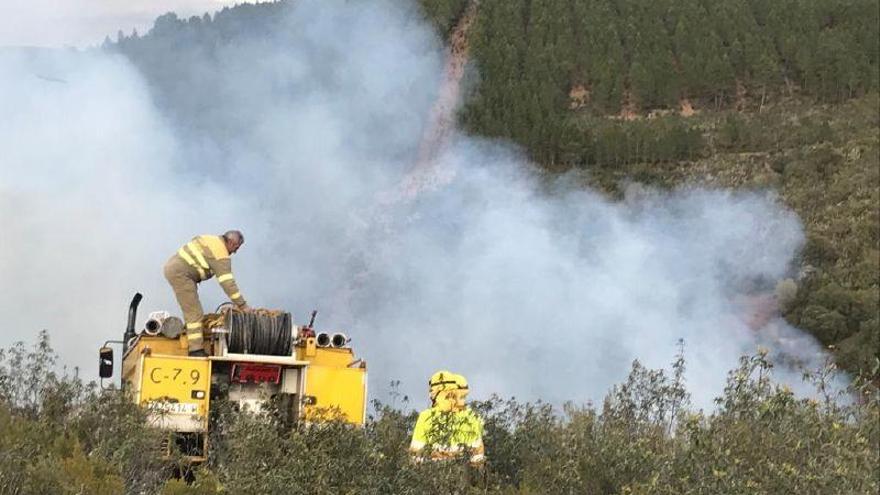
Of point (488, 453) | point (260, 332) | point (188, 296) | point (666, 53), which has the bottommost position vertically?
point (488, 453)

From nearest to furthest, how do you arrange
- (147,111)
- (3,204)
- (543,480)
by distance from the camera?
(543,480), (3,204), (147,111)

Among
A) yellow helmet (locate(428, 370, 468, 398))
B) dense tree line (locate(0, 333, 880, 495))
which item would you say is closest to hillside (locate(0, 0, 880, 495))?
dense tree line (locate(0, 333, 880, 495))

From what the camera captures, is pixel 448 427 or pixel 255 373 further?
pixel 255 373

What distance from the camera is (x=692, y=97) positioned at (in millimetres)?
43812

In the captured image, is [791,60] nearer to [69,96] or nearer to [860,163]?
[860,163]

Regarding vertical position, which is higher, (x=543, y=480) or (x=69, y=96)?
(x=69, y=96)

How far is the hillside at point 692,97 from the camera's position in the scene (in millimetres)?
27062

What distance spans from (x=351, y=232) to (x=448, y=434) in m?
21.7

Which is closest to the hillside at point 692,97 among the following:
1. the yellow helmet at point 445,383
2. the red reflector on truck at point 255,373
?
the red reflector on truck at point 255,373

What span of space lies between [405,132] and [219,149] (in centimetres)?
1382

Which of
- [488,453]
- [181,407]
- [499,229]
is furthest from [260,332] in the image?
[499,229]

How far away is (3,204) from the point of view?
17.5 m

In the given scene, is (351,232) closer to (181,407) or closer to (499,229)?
(499,229)

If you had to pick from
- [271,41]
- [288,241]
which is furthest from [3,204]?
[271,41]
